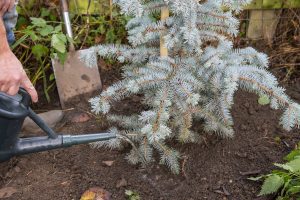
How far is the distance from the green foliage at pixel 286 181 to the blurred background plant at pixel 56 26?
1.33 metres

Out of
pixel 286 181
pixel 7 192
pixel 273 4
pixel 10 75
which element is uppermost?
pixel 273 4

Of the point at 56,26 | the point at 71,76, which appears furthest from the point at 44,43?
the point at 71,76

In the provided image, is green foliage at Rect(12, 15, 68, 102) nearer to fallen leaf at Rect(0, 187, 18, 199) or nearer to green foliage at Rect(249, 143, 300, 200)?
fallen leaf at Rect(0, 187, 18, 199)

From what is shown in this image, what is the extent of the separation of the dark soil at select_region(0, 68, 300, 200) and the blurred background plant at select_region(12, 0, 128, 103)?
1.94 ft

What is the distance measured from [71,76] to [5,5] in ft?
2.92

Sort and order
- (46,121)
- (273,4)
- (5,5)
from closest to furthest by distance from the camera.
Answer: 1. (5,5)
2. (46,121)
3. (273,4)

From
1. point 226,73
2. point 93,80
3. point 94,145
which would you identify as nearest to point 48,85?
point 93,80

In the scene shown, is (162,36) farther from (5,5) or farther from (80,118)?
(80,118)

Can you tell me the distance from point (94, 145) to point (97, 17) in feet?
3.40

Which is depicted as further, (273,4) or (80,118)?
(273,4)

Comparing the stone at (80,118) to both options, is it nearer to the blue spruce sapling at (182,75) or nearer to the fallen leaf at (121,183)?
the blue spruce sapling at (182,75)

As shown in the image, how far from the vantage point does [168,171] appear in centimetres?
195

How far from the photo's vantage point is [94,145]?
2.05 metres

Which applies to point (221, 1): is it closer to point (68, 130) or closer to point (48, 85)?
point (68, 130)
